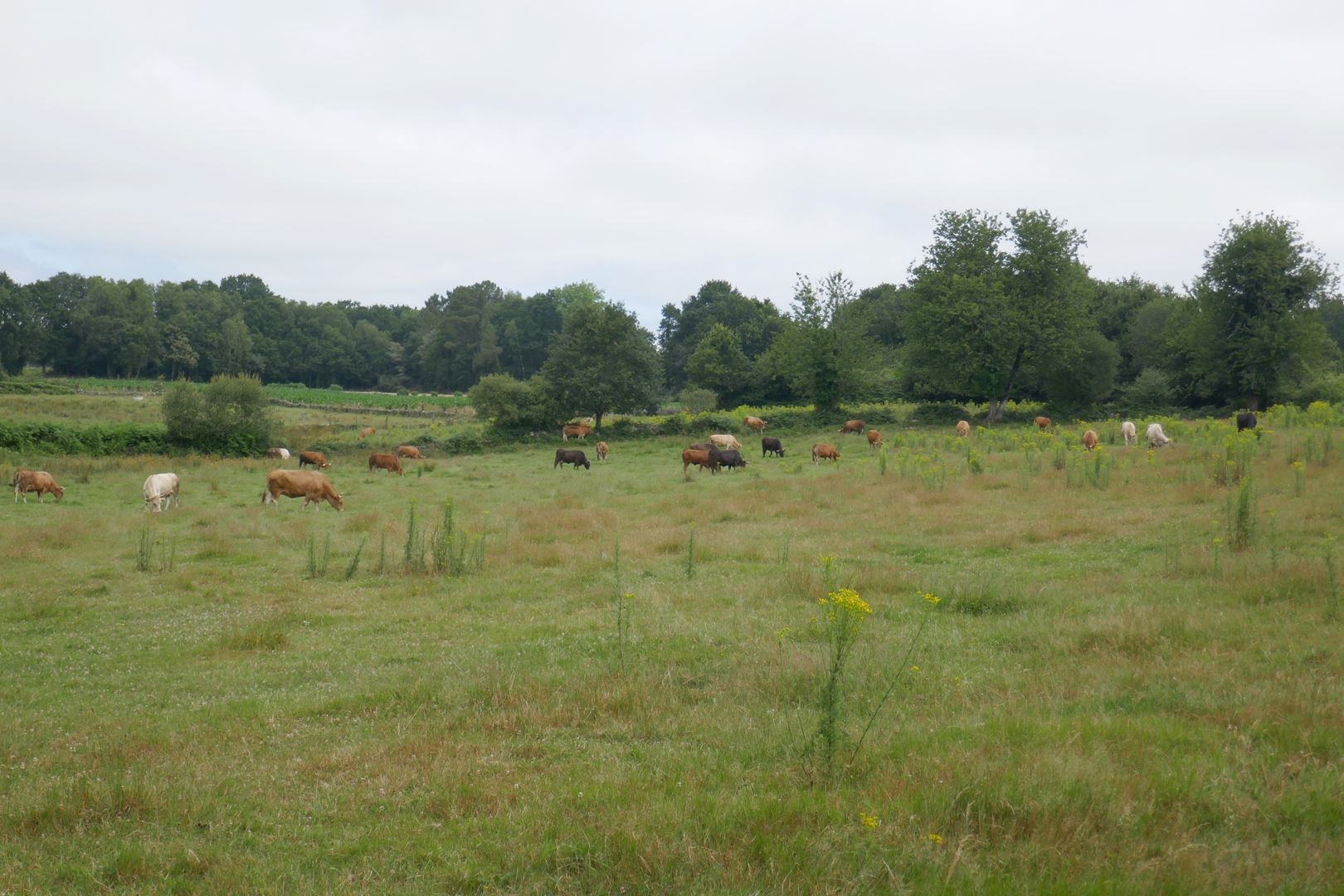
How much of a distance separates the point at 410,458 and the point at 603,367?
13257 millimetres

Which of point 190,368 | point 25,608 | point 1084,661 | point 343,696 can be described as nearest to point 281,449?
point 25,608

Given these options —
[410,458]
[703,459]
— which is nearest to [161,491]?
[410,458]

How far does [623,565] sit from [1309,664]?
9021 millimetres

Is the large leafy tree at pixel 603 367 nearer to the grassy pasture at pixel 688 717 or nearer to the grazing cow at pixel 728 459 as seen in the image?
the grazing cow at pixel 728 459

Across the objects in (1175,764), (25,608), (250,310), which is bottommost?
(25,608)

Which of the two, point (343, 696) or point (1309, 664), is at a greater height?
point (1309, 664)

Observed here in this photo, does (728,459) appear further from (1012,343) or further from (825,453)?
(1012,343)

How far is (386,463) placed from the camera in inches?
1426

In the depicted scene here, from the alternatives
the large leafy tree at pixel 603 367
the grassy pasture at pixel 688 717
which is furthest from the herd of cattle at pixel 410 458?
the grassy pasture at pixel 688 717

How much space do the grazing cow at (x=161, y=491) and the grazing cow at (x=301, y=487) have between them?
2.49 metres

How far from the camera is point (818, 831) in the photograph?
4637 millimetres

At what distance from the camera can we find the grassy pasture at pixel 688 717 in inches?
178

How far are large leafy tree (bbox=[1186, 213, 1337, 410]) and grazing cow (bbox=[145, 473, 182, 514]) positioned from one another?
45.8m

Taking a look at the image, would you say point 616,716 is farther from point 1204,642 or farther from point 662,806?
point 1204,642
